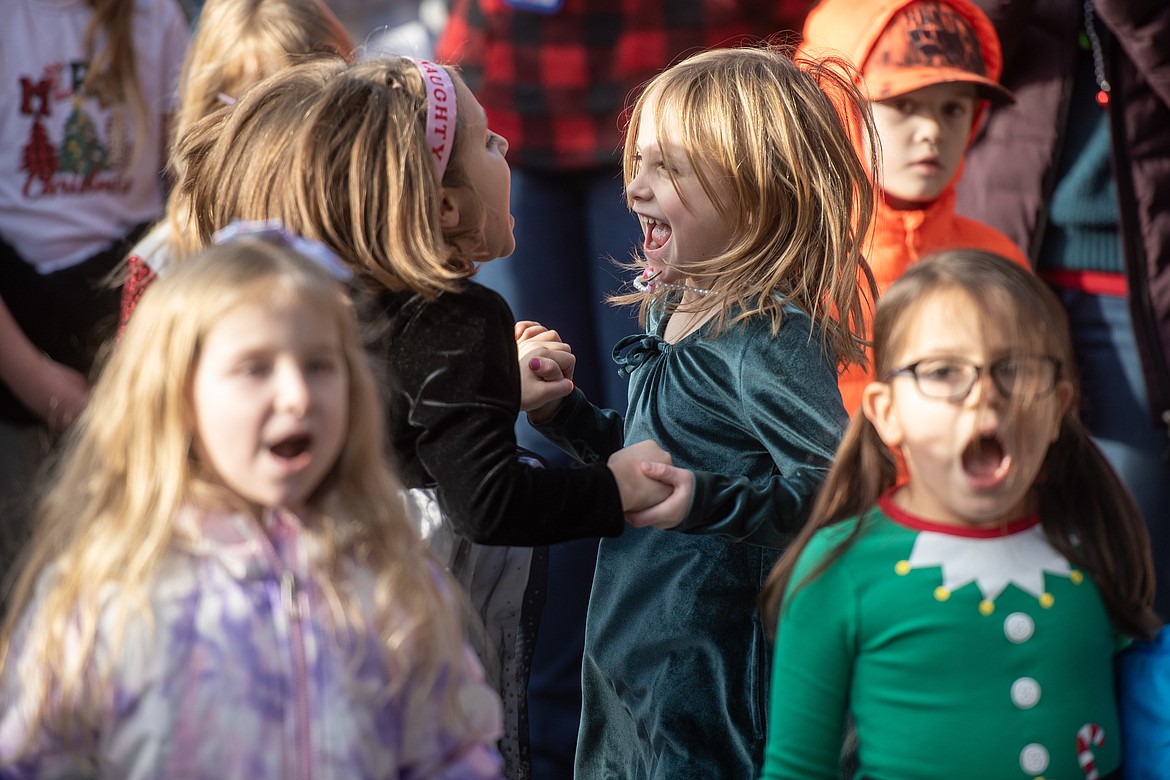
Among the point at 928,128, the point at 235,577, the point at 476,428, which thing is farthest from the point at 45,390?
the point at 928,128

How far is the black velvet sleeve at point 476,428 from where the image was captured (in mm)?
1925

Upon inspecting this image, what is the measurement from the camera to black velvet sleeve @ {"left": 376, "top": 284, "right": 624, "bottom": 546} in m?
1.92

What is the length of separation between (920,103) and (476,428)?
1.73 metres

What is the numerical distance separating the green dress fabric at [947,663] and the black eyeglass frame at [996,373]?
0.17 meters

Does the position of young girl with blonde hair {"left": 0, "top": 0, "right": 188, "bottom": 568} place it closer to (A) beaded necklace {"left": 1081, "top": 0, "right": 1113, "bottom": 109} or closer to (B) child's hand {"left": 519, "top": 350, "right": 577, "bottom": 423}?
→ (B) child's hand {"left": 519, "top": 350, "right": 577, "bottom": 423}

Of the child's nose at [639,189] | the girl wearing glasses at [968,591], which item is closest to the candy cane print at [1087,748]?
the girl wearing glasses at [968,591]

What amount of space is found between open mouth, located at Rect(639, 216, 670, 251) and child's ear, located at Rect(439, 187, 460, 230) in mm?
405

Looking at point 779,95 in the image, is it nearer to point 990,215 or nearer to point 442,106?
point 442,106

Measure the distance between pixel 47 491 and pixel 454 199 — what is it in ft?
2.47

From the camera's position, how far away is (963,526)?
182cm

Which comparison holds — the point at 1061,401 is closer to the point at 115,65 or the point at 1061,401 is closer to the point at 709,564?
the point at 709,564

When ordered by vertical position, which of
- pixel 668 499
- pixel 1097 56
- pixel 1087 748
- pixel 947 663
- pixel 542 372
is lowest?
pixel 1087 748

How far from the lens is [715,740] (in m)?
2.26

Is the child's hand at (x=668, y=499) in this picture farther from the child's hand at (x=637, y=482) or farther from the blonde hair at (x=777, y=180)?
the blonde hair at (x=777, y=180)
